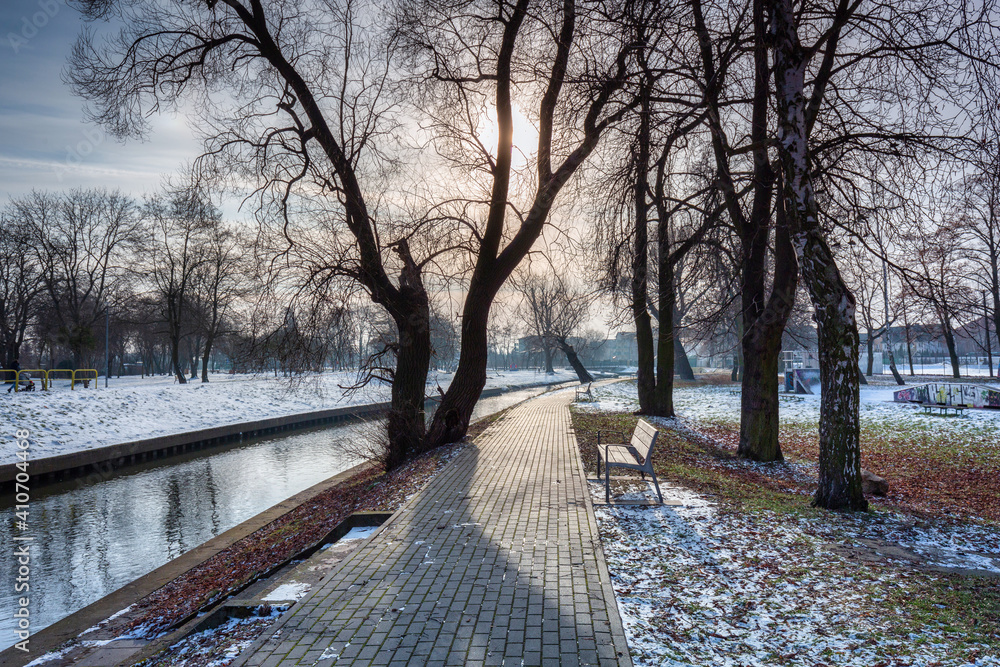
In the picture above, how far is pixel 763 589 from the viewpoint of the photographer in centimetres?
468

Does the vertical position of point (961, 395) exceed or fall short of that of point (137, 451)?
it exceeds it

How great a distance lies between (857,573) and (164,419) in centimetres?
2301

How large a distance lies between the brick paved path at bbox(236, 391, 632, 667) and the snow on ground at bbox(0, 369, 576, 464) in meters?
6.17

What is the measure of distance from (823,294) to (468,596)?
5750 mm

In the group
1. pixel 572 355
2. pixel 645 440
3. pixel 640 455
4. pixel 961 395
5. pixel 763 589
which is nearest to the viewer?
pixel 763 589

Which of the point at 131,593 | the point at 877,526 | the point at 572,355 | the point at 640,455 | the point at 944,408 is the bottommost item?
the point at 131,593

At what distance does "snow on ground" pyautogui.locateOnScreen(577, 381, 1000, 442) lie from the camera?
47.8 feet

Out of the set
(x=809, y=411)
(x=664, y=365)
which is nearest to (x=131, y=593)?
(x=664, y=365)

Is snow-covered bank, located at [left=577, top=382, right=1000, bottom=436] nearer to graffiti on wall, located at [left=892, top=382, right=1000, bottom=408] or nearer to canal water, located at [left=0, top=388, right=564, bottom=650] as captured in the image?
graffiti on wall, located at [left=892, top=382, right=1000, bottom=408]

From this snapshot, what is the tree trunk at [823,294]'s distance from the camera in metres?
7.21

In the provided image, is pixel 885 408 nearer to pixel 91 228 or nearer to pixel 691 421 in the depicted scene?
pixel 691 421

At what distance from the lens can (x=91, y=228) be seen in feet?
127

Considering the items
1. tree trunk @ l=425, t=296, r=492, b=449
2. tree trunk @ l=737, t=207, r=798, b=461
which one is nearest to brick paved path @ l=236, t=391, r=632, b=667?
tree trunk @ l=425, t=296, r=492, b=449

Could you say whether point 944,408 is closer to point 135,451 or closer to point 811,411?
point 811,411
